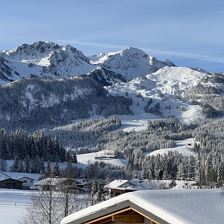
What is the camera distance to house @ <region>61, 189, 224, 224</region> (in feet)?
31.3

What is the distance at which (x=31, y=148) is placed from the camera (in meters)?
190

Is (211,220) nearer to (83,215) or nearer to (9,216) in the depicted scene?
(83,215)


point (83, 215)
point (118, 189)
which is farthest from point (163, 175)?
point (83, 215)

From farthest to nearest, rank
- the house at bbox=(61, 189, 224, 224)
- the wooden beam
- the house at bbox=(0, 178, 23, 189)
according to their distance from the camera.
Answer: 1. the house at bbox=(0, 178, 23, 189)
2. the wooden beam
3. the house at bbox=(61, 189, 224, 224)

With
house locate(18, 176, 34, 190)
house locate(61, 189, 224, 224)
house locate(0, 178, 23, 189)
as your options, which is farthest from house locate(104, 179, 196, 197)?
house locate(61, 189, 224, 224)

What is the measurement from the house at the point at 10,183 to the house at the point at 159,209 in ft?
417

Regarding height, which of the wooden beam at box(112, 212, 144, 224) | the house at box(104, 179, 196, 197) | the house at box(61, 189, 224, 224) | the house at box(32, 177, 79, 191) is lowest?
the house at box(104, 179, 196, 197)

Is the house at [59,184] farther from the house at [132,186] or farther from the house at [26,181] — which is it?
the house at [26,181]

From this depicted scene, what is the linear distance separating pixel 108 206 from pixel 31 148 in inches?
7119

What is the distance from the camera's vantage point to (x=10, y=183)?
138875 mm

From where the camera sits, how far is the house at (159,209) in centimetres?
954

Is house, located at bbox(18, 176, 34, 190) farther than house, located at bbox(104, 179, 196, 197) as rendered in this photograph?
Yes

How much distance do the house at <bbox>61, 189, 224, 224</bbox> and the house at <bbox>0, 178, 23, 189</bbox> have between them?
417ft

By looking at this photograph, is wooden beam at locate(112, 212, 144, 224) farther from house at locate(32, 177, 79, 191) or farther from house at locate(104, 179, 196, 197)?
house at locate(104, 179, 196, 197)
